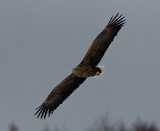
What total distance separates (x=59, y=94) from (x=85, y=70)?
109 cm

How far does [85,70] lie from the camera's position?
27.3 metres

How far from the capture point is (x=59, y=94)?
28.1 metres

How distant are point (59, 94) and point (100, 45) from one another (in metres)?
1.57

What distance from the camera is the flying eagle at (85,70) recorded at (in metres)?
27.4

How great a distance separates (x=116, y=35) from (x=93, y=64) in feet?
3.02

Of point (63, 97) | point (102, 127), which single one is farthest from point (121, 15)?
point (102, 127)

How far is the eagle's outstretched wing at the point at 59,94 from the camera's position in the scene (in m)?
27.9

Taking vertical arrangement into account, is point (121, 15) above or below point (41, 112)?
above

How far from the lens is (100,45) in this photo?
27531 mm

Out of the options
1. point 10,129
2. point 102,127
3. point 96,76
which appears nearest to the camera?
point 96,76

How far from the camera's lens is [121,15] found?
92.0ft

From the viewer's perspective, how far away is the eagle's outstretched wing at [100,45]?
27.4 m

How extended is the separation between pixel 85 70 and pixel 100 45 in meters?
0.69

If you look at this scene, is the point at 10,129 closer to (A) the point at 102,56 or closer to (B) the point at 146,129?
(B) the point at 146,129
